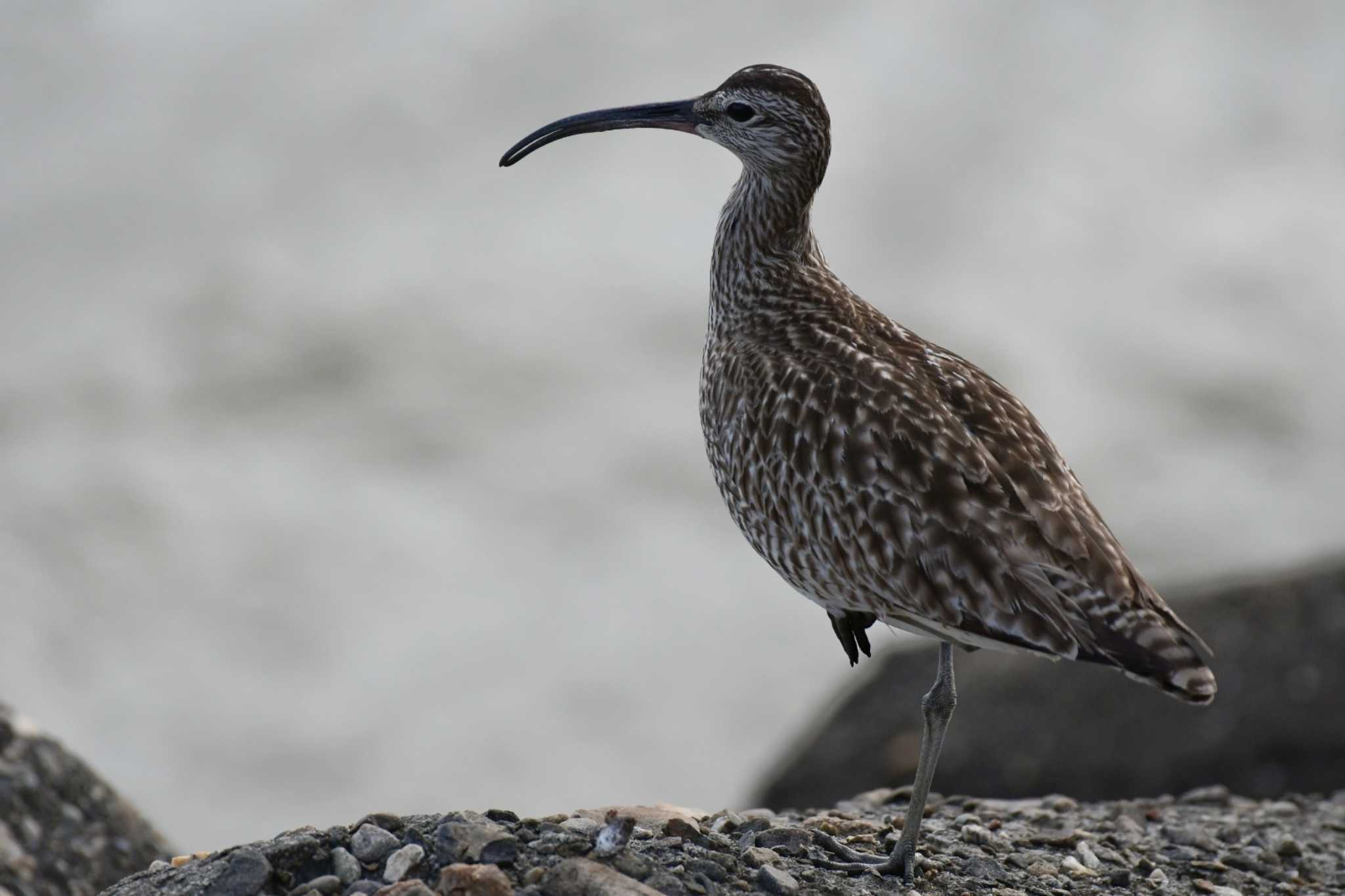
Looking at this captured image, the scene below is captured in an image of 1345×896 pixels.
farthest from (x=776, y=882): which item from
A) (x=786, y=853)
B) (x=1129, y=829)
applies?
(x=1129, y=829)

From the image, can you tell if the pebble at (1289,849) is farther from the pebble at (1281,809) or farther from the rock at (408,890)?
the rock at (408,890)

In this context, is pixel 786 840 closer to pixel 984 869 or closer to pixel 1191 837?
pixel 984 869

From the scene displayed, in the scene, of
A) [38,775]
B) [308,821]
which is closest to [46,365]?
[308,821]

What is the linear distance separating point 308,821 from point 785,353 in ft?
31.3

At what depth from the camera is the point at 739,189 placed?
8227mm

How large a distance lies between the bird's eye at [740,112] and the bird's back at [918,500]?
3.34 ft

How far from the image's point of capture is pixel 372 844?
570 centimetres

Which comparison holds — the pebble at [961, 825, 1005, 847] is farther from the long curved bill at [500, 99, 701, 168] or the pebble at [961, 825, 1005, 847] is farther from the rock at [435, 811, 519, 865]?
the long curved bill at [500, 99, 701, 168]

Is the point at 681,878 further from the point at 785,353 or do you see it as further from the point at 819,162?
the point at 819,162

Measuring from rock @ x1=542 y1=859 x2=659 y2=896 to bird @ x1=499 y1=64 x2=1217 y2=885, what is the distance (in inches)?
45.5

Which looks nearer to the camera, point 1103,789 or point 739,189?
point 739,189

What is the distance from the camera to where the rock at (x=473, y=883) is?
5418mm

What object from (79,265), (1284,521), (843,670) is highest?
(79,265)

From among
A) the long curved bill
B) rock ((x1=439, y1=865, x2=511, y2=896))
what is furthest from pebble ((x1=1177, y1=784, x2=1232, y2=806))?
rock ((x1=439, y1=865, x2=511, y2=896))
